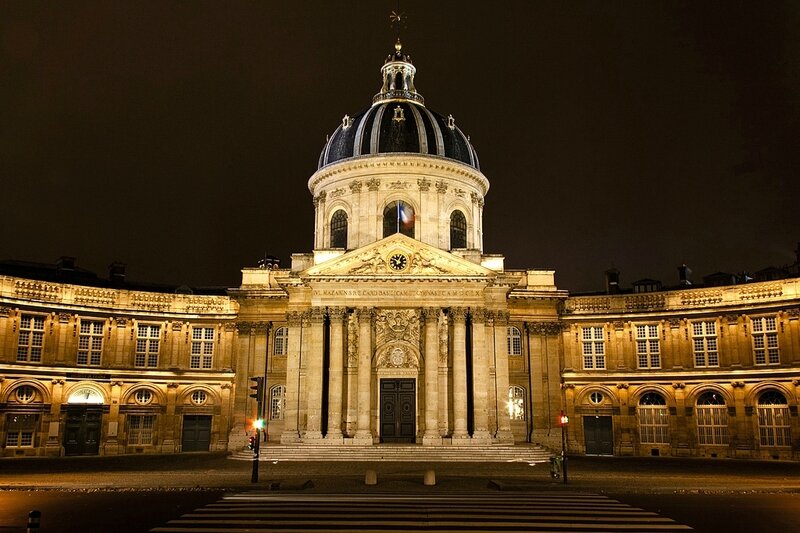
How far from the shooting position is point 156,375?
48.7 metres

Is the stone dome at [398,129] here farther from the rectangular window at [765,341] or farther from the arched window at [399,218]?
the rectangular window at [765,341]

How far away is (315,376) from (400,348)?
533 cm

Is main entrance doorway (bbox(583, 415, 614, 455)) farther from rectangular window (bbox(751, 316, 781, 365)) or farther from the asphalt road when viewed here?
the asphalt road

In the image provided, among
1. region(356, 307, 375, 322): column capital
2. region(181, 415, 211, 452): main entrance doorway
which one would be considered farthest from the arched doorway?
region(356, 307, 375, 322): column capital

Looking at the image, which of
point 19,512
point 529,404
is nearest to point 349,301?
point 529,404

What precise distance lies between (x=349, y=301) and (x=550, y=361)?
1459 centimetres

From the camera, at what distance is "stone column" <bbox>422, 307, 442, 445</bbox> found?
41.3m

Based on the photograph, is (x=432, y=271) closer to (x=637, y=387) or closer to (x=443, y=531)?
(x=637, y=387)

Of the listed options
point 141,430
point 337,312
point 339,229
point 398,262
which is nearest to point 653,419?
point 398,262

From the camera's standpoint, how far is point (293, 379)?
43.9 metres

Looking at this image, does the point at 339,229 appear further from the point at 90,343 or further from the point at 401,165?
the point at 90,343

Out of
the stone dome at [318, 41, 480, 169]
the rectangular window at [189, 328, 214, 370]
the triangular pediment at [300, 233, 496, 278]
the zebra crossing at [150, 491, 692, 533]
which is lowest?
the zebra crossing at [150, 491, 692, 533]

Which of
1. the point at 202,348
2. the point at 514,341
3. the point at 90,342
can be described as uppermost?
the point at 514,341

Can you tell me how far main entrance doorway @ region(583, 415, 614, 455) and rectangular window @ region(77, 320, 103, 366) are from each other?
32.7 m
